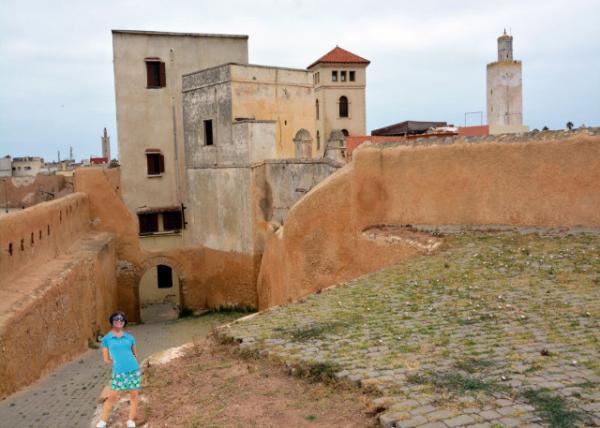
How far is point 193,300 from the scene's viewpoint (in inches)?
943

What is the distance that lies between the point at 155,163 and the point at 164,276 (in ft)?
16.0

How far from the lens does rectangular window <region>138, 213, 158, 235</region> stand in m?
24.0

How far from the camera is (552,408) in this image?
15.4 ft

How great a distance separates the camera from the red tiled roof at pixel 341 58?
145 ft

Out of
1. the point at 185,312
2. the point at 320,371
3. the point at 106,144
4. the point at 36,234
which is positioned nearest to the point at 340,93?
the point at 106,144

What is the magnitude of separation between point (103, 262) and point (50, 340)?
24.0ft

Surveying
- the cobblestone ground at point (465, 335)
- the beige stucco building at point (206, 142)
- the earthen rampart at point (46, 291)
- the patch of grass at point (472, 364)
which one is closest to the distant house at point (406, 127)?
the beige stucco building at point (206, 142)

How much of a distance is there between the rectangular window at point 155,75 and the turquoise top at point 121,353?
19785 millimetres

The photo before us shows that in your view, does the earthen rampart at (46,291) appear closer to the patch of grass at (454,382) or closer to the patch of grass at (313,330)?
the patch of grass at (313,330)

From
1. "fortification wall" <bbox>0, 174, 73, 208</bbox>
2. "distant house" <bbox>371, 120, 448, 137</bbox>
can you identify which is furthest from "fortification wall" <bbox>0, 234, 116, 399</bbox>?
"distant house" <bbox>371, 120, 448, 137</bbox>

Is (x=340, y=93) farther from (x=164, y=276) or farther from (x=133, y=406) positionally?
(x=133, y=406)

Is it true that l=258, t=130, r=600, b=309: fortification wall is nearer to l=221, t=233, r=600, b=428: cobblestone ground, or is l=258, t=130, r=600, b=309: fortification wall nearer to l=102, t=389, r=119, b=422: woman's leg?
l=221, t=233, r=600, b=428: cobblestone ground

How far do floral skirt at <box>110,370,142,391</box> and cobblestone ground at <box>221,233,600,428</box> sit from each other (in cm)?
153

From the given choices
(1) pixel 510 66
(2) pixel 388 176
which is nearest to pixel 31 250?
(2) pixel 388 176
